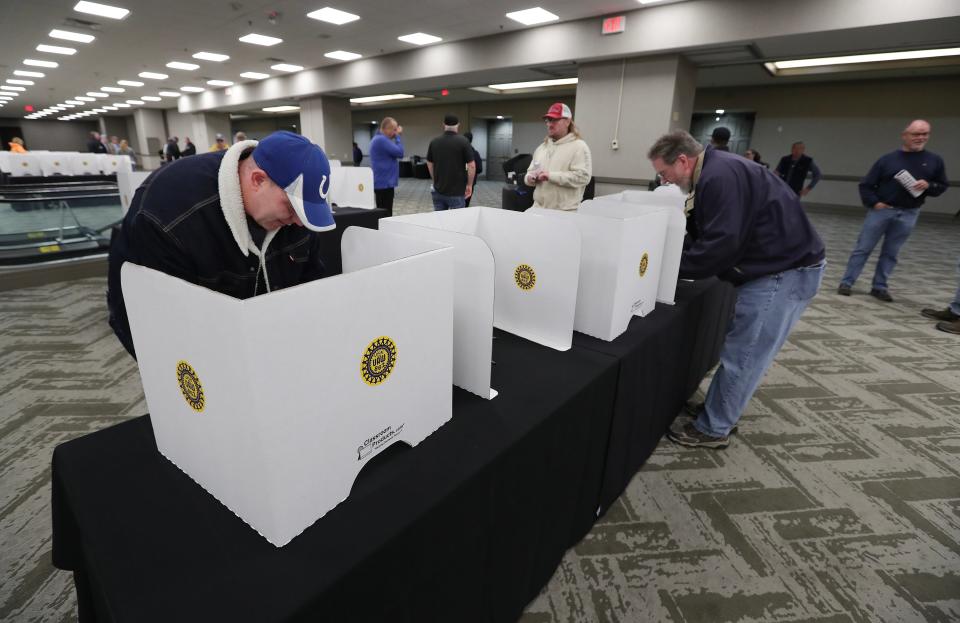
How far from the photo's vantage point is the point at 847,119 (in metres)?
9.20

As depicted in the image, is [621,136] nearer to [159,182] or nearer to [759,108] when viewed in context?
[759,108]

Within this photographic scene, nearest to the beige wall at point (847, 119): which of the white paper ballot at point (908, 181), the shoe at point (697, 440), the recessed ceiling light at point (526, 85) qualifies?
the recessed ceiling light at point (526, 85)

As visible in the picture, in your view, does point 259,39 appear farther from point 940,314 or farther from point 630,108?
point 940,314

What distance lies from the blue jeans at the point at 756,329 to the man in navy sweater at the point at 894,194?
9.04ft

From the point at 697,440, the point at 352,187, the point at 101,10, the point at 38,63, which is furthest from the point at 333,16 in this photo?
the point at 38,63

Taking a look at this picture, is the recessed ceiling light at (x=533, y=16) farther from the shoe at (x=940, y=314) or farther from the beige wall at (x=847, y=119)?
the beige wall at (x=847, y=119)

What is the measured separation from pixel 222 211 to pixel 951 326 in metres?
4.38

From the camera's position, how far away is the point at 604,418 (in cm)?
124

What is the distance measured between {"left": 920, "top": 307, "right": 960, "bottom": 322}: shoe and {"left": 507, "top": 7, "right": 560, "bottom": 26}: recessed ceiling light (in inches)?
206

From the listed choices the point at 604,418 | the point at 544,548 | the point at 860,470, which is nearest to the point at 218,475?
the point at 544,548

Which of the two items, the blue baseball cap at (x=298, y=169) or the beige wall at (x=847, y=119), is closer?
the blue baseball cap at (x=298, y=169)

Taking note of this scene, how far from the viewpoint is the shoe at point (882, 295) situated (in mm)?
3730

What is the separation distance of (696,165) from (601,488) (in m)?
1.13

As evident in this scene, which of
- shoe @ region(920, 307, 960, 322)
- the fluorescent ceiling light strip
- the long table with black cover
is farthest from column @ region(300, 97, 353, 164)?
the long table with black cover
